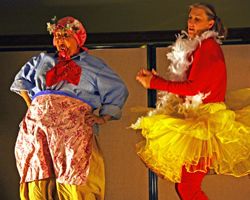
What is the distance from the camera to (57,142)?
6.62 ft

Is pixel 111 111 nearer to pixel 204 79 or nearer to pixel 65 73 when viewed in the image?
pixel 65 73

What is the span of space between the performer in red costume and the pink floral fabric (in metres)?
0.18

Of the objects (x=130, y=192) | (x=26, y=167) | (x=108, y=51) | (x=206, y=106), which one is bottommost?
(x=130, y=192)

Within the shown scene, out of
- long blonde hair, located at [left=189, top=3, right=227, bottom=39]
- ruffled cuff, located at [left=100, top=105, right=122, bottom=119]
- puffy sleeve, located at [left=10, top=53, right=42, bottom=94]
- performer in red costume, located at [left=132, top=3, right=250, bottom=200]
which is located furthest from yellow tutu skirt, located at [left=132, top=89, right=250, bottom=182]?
puffy sleeve, located at [left=10, top=53, right=42, bottom=94]

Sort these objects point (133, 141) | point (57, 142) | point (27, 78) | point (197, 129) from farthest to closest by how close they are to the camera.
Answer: point (133, 141), point (27, 78), point (57, 142), point (197, 129)

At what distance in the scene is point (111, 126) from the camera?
8.60ft

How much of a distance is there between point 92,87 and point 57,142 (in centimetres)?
21

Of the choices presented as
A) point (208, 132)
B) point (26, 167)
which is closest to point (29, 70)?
point (26, 167)

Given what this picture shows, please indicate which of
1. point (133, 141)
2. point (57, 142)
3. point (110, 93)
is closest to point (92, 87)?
point (110, 93)

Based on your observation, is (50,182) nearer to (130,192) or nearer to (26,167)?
(26,167)

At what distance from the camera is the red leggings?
6.33 feet

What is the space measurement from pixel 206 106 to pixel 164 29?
0.92 meters

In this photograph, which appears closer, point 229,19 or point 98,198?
point 98,198

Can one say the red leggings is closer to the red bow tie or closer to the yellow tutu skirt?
the yellow tutu skirt
